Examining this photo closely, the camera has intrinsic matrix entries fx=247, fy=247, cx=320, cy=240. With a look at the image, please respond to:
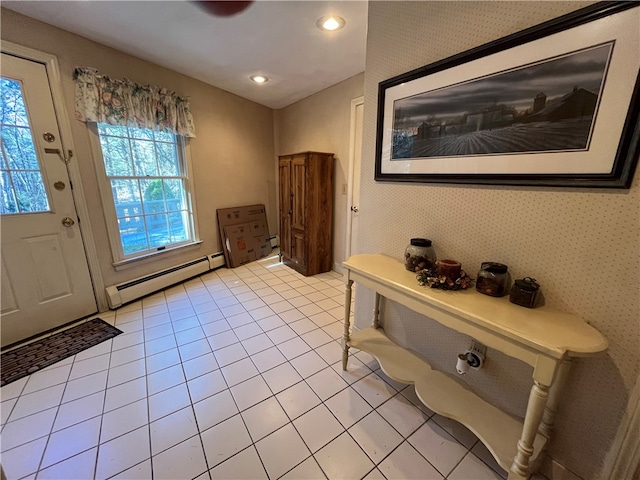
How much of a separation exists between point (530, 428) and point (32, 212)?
3296 mm

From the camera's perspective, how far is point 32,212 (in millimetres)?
1931

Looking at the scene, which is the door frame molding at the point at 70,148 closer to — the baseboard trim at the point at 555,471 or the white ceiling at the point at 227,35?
the white ceiling at the point at 227,35

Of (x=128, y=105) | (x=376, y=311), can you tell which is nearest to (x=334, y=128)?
(x=128, y=105)

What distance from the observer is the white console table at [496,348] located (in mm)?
823

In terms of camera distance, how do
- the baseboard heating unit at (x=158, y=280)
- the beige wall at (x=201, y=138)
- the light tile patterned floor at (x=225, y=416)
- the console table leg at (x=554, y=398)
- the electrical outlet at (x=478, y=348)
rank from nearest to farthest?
the console table leg at (x=554, y=398) → the light tile patterned floor at (x=225, y=416) → the electrical outlet at (x=478, y=348) → the beige wall at (x=201, y=138) → the baseboard heating unit at (x=158, y=280)

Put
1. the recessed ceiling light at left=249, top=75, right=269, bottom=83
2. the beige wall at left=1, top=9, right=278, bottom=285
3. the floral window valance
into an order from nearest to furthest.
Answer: the beige wall at left=1, top=9, right=278, bottom=285, the floral window valance, the recessed ceiling light at left=249, top=75, right=269, bottom=83

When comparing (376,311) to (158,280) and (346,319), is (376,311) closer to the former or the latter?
(346,319)

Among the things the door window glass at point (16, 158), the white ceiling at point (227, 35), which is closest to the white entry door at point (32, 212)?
the door window glass at point (16, 158)

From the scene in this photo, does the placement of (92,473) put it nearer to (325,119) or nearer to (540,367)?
(540,367)

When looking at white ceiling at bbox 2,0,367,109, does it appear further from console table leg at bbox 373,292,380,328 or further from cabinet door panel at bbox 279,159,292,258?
console table leg at bbox 373,292,380,328

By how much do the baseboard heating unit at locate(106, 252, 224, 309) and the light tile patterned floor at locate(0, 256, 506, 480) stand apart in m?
0.52

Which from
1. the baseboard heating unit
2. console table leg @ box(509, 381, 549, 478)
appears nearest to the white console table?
console table leg @ box(509, 381, 549, 478)

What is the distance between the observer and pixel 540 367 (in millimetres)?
809

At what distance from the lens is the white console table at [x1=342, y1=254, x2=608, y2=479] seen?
823mm
